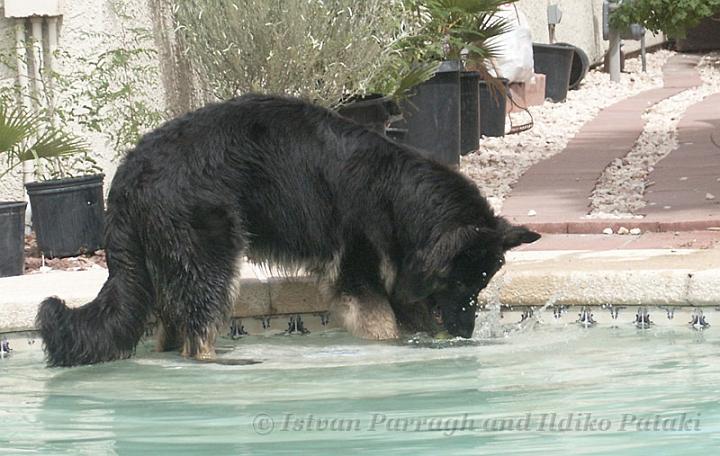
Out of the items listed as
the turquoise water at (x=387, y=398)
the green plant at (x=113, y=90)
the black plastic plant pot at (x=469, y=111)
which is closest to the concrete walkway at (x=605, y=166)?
the black plastic plant pot at (x=469, y=111)

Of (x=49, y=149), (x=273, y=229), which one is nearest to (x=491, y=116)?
(x=49, y=149)

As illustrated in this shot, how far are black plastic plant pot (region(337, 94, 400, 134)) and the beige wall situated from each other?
675 cm

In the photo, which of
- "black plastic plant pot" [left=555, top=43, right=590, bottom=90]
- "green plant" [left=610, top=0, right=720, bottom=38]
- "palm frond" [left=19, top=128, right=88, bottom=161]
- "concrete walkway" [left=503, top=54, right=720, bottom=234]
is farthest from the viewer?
"black plastic plant pot" [left=555, top=43, right=590, bottom=90]

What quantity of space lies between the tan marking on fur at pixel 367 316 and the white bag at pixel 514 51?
717 centimetres

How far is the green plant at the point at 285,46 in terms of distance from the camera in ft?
26.4

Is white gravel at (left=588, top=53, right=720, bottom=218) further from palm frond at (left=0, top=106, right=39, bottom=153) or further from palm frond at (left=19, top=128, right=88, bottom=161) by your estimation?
palm frond at (left=0, top=106, right=39, bottom=153)

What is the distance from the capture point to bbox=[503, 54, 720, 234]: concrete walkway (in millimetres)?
7497

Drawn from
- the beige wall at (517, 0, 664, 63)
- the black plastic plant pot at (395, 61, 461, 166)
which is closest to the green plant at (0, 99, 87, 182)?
the black plastic plant pot at (395, 61, 461, 166)

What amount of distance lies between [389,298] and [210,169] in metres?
1.07

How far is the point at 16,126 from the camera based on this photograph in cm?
692

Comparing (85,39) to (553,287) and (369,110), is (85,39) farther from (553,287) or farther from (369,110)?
(553,287)

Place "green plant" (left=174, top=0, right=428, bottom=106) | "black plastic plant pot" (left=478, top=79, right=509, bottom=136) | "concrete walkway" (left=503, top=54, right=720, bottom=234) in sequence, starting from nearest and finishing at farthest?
1. "concrete walkway" (left=503, top=54, right=720, bottom=234)
2. "green plant" (left=174, top=0, right=428, bottom=106)
3. "black plastic plant pot" (left=478, top=79, right=509, bottom=136)

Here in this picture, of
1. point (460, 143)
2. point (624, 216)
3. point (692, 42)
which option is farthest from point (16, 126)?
point (692, 42)

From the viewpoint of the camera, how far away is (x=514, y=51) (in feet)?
42.8
